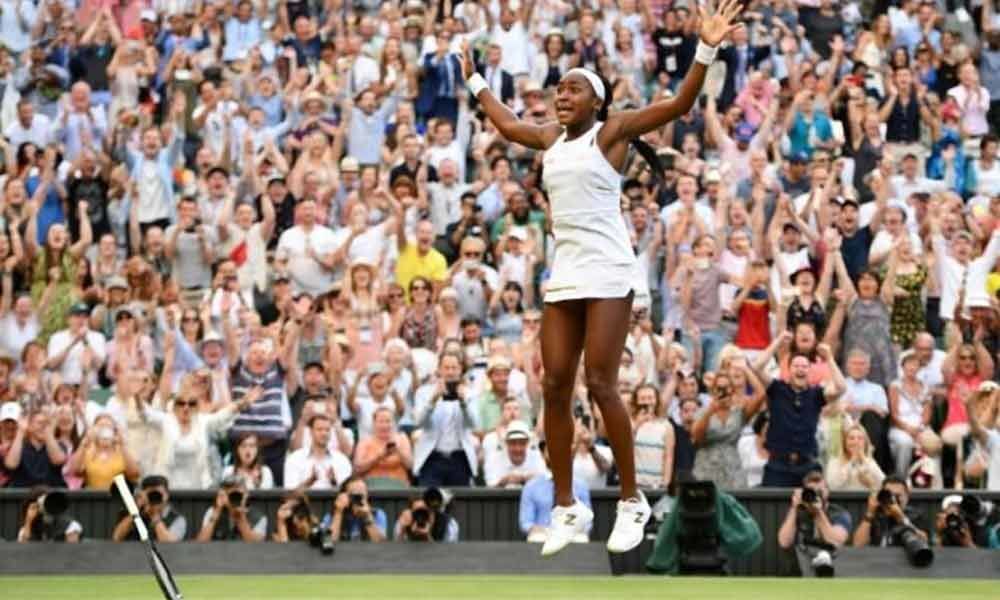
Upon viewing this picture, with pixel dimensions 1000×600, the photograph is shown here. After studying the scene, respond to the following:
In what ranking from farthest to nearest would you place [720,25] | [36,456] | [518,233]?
1. [518,233]
2. [36,456]
3. [720,25]

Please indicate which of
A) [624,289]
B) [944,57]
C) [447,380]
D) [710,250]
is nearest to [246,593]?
[624,289]

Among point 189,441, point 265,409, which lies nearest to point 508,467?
point 265,409

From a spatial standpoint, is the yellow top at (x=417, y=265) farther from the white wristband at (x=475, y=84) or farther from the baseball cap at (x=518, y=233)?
the white wristband at (x=475, y=84)

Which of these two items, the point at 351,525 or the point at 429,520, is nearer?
the point at 429,520

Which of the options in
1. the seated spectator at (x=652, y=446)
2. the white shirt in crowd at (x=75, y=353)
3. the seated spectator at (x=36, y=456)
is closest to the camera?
the seated spectator at (x=652, y=446)

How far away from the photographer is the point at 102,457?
65.0ft

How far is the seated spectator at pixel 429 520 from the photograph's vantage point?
17797 millimetres

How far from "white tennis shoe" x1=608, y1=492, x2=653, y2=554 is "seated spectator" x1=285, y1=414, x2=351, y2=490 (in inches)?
270

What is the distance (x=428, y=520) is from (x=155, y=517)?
1.99m

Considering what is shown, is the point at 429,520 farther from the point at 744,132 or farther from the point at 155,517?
the point at 744,132

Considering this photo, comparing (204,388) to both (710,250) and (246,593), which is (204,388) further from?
(246,593)

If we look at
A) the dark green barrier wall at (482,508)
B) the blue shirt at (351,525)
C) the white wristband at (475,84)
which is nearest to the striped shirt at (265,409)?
the dark green barrier wall at (482,508)

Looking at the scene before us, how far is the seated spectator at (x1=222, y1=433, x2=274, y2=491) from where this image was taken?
19.4m

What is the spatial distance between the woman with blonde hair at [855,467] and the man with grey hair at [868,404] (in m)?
0.74
